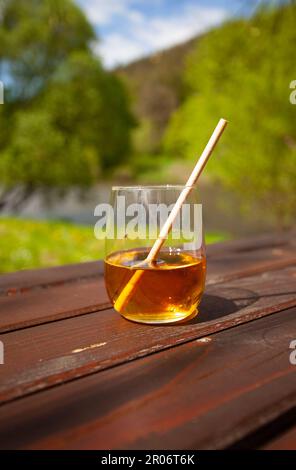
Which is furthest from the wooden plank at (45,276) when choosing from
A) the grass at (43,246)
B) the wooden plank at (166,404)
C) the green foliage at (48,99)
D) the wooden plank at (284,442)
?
the green foliage at (48,99)

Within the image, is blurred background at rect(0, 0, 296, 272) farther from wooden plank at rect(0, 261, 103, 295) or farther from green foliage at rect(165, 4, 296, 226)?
wooden plank at rect(0, 261, 103, 295)

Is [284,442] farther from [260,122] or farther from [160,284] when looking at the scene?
[260,122]

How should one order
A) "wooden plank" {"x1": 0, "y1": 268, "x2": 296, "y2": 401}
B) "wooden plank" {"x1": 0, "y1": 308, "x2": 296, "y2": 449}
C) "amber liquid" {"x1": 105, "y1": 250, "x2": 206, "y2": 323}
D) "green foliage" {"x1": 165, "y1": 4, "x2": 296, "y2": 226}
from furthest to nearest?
"green foliage" {"x1": 165, "y1": 4, "x2": 296, "y2": 226}
"amber liquid" {"x1": 105, "y1": 250, "x2": 206, "y2": 323}
"wooden plank" {"x1": 0, "y1": 268, "x2": 296, "y2": 401}
"wooden plank" {"x1": 0, "y1": 308, "x2": 296, "y2": 449}

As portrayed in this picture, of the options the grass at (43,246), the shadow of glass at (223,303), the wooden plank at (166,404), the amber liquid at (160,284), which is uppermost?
the amber liquid at (160,284)

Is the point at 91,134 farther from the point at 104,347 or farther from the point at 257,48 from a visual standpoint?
the point at 104,347

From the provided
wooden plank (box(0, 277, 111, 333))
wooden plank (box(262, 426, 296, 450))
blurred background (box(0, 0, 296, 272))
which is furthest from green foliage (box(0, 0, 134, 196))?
wooden plank (box(262, 426, 296, 450))

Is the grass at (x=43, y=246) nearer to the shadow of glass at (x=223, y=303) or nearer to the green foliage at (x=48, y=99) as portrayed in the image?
the green foliage at (x=48, y=99)
